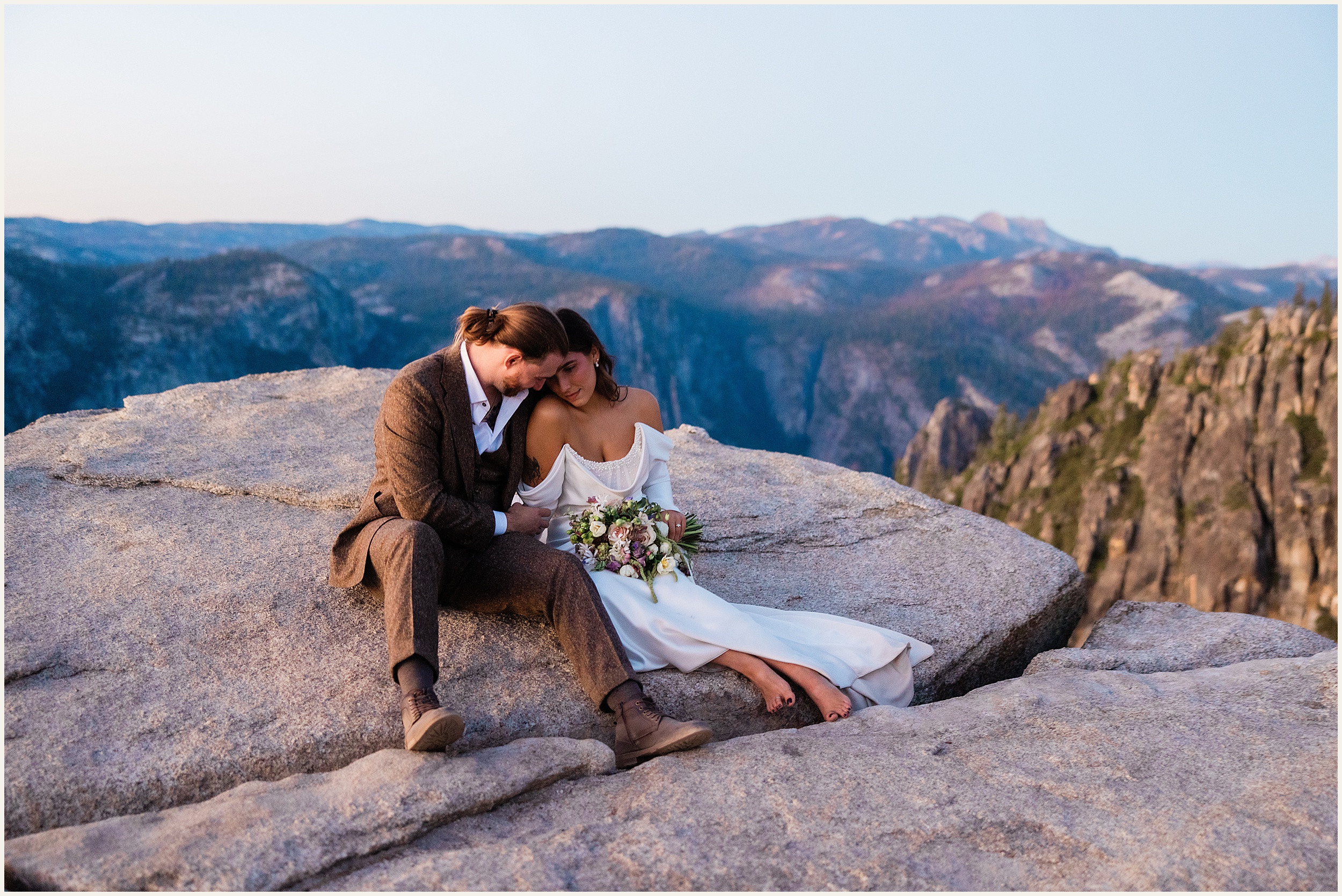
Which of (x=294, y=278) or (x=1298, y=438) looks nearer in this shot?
(x=1298, y=438)

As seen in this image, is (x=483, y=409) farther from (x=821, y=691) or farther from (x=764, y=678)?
(x=821, y=691)

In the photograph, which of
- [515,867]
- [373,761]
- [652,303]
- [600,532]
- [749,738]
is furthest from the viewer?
[652,303]

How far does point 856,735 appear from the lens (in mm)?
5043

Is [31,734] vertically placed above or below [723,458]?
below

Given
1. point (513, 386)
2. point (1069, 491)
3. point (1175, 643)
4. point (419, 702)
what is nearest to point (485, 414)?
point (513, 386)

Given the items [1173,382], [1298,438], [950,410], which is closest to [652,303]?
[950,410]

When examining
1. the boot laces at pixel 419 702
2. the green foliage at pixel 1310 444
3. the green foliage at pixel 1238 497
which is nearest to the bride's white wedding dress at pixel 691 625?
the boot laces at pixel 419 702

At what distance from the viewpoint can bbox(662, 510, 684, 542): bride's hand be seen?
240 inches

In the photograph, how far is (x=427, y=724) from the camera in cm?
430

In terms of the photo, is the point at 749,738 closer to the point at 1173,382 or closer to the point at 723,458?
the point at 723,458

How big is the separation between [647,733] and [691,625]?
0.95m

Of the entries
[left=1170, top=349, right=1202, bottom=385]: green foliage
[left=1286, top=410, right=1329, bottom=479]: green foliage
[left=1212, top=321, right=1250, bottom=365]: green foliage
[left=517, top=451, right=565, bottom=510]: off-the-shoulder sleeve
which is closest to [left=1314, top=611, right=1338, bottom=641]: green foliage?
[left=1286, top=410, right=1329, bottom=479]: green foliage

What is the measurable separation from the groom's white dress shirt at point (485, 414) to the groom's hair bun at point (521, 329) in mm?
194

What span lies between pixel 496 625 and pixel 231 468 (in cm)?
396
